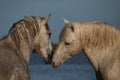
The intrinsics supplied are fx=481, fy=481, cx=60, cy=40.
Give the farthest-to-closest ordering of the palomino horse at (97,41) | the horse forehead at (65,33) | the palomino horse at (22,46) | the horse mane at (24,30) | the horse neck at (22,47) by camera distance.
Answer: the horse forehead at (65,33) → the palomino horse at (97,41) → the horse mane at (24,30) → the horse neck at (22,47) → the palomino horse at (22,46)

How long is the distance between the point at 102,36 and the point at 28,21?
1583 millimetres

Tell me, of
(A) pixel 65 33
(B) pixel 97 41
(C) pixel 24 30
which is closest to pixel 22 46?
(C) pixel 24 30

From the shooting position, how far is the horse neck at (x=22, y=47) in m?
8.86

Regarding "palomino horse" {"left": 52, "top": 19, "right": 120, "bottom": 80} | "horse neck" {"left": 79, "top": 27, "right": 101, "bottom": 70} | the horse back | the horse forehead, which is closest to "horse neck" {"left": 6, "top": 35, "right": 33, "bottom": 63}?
the horse back

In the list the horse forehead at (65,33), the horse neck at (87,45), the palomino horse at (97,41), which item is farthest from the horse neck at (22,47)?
the horse neck at (87,45)

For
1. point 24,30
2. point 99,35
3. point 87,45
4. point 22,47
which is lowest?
point 87,45

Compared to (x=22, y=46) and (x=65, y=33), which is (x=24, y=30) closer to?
(x=22, y=46)

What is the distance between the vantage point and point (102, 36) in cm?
985

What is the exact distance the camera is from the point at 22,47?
29.9ft

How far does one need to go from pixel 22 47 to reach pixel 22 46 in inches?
0.8

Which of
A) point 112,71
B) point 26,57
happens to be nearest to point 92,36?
point 112,71

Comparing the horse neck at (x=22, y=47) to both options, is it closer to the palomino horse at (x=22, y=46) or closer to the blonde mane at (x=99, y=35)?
the palomino horse at (x=22, y=46)

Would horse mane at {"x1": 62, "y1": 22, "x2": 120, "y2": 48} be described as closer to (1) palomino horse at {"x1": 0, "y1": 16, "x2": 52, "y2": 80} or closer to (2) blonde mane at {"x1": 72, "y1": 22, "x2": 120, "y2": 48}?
(2) blonde mane at {"x1": 72, "y1": 22, "x2": 120, "y2": 48}

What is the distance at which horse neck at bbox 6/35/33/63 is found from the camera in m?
8.86
